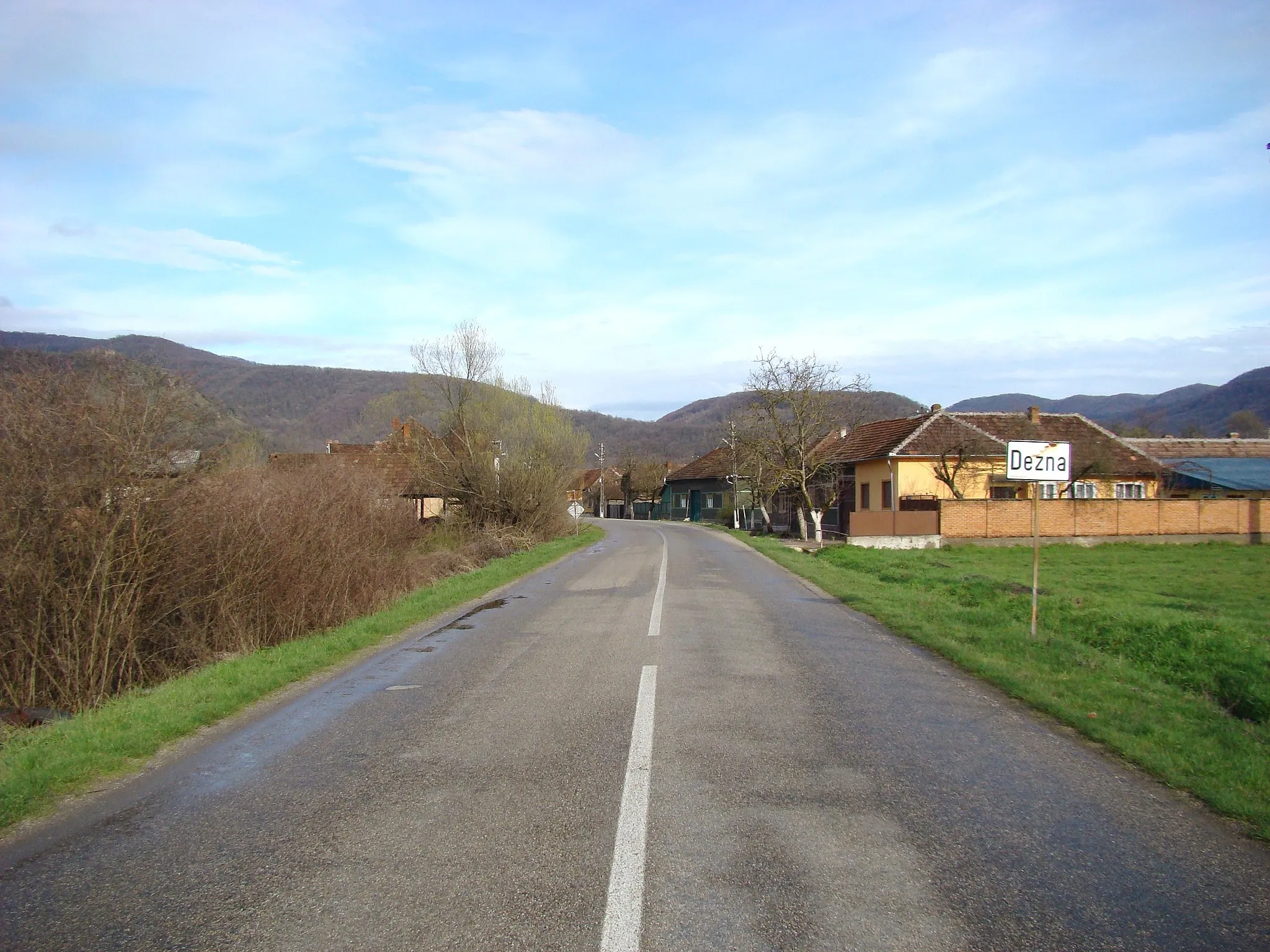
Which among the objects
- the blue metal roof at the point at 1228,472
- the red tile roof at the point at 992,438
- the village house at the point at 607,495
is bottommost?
the village house at the point at 607,495

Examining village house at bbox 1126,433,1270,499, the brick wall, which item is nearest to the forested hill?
the brick wall

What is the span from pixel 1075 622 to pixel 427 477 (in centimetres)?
2512

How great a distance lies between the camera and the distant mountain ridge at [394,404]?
14852 millimetres

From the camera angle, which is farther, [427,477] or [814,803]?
[427,477]

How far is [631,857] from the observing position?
4.36 meters

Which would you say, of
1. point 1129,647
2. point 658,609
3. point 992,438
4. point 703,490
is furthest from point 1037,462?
point 703,490

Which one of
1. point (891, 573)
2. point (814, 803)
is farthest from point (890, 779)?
point (891, 573)

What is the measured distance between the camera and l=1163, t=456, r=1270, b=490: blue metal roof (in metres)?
45.1

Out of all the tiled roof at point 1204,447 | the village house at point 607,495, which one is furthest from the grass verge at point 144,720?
the village house at point 607,495

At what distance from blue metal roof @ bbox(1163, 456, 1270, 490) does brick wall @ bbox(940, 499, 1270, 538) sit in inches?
486

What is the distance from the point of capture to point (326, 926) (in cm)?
373

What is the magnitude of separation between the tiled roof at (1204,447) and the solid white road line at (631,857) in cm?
6132

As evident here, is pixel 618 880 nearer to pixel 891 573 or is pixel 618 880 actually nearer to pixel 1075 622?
pixel 1075 622

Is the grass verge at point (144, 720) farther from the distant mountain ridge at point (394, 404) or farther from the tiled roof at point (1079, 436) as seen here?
the tiled roof at point (1079, 436)
